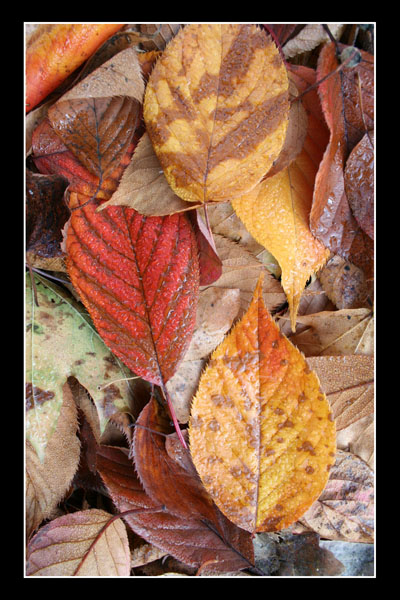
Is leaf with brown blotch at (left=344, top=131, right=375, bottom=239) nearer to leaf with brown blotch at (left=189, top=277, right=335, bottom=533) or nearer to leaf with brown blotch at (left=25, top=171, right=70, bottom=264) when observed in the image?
leaf with brown blotch at (left=189, top=277, right=335, bottom=533)

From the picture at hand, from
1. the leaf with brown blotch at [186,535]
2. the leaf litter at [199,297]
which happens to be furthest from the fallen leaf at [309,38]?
the leaf with brown blotch at [186,535]

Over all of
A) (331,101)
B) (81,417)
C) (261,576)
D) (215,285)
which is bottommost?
(261,576)

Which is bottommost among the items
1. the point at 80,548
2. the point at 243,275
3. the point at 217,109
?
the point at 80,548

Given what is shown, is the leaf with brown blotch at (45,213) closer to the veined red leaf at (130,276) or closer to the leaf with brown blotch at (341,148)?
the veined red leaf at (130,276)

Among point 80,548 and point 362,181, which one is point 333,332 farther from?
point 80,548

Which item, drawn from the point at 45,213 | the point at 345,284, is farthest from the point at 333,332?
the point at 45,213

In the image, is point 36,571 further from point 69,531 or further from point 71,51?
point 71,51

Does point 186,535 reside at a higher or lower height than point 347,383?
lower

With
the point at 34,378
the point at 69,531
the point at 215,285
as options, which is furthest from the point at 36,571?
the point at 215,285
